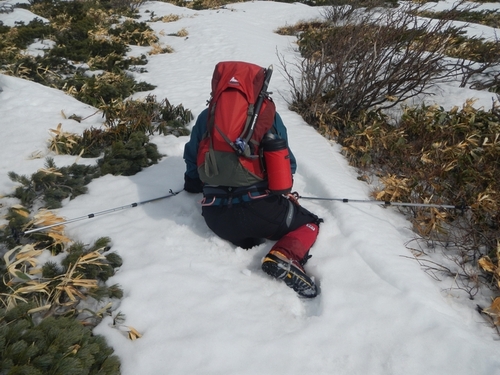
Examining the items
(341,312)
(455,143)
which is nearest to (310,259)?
(341,312)

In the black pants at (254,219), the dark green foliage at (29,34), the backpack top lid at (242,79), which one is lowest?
the black pants at (254,219)

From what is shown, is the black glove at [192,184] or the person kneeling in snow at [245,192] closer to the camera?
the person kneeling in snow at [245,192]

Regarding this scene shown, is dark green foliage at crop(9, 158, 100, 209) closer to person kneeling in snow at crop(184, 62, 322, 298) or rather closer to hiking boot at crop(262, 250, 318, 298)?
person kneeling in snow at crop(184, 62, 322, 298)

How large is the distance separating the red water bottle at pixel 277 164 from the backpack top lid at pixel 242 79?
0.34m

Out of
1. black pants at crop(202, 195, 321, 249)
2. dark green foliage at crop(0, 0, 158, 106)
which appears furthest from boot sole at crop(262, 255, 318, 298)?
dark green foliage at crop(0, 0, 158, 106)

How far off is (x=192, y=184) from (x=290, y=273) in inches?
58.1

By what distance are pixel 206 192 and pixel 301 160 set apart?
1873 mm

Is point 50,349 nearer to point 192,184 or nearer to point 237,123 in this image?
point 237,123

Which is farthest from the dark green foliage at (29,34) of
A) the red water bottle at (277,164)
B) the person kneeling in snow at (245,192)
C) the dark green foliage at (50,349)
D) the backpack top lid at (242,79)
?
the dark green foliage at (50,349)

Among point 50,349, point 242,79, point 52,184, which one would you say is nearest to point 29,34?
point 52,184

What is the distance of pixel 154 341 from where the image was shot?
80.6 inches

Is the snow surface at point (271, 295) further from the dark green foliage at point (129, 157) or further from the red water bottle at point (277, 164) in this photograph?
the red water bottle at point (277, 164)

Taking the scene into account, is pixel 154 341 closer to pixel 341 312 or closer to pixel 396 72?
pixel 341 312

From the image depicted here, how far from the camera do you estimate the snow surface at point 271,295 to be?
1.98 meters
